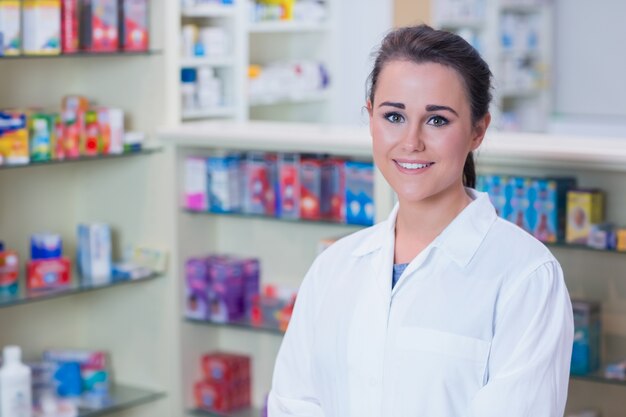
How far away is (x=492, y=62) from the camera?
23.6ft

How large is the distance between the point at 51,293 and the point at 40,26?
0.92m

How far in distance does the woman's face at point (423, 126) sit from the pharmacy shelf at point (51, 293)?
83.6 inches

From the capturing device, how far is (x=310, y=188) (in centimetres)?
384

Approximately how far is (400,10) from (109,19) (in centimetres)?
165

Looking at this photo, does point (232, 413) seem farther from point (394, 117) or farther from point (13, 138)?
Answer: point (394, 117)

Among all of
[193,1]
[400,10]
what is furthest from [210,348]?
[400,10]

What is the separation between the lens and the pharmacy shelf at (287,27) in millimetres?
5516

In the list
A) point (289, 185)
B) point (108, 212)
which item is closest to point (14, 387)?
point (108, 212)

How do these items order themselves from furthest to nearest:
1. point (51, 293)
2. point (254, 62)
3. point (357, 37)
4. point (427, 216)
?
point (357, 37), point (254, 62), point (51, 293), point (427, 216)

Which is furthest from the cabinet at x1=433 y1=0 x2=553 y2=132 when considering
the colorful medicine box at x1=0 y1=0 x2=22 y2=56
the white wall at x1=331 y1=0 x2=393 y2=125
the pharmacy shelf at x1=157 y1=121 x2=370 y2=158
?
the colorful medicine box at x1=0 y1=0 x2=22 y2=56

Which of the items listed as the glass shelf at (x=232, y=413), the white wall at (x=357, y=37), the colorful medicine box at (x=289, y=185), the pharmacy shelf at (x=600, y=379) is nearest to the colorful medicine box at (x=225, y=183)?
the colorful medicine box at (x=289, y=185)

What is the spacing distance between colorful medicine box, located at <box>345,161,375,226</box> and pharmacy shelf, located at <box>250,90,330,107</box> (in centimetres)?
195

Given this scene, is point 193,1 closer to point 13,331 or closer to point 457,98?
point 13,331

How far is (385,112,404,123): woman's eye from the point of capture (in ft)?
6.56
